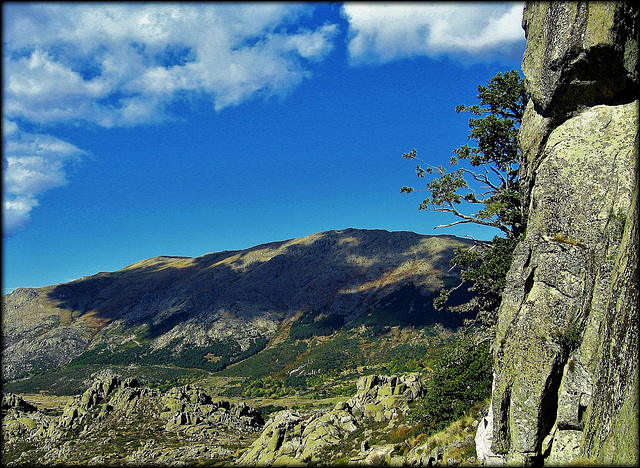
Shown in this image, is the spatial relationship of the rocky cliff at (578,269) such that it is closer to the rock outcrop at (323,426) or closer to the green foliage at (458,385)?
the green foliage at (458,385)

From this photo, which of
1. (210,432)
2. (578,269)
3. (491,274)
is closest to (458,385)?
(491,274)

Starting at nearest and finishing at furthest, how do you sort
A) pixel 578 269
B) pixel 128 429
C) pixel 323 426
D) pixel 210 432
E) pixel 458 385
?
pixel 578 269 < pixel 458 385 < pixel 323 426 < pixel 210 432 < pixel 128 429

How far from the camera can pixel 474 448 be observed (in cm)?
2286

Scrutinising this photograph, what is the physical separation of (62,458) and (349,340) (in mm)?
140057

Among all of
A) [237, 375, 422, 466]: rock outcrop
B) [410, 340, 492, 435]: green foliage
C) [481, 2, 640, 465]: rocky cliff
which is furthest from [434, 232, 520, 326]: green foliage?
[237, 375, 422, 466]: rock outcrop

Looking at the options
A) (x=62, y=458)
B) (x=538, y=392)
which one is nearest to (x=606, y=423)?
(x=538, y=392)

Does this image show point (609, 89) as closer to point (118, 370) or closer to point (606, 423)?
point (606, 423)

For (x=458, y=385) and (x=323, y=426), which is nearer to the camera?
(x=458, y=385)

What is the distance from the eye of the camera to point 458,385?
31.9 meters

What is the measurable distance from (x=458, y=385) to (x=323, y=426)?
22.6m

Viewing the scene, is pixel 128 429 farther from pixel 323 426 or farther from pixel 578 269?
pixel 578 269

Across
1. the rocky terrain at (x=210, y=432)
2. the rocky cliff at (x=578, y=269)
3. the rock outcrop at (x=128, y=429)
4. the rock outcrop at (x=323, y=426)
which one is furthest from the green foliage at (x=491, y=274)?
the rock outcrop at (x=128, y=429)

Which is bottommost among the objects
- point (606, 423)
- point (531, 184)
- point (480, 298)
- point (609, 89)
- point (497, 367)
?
point (606, 423)

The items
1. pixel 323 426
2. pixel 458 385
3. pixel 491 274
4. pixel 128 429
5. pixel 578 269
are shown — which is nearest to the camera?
pixel 578 269
